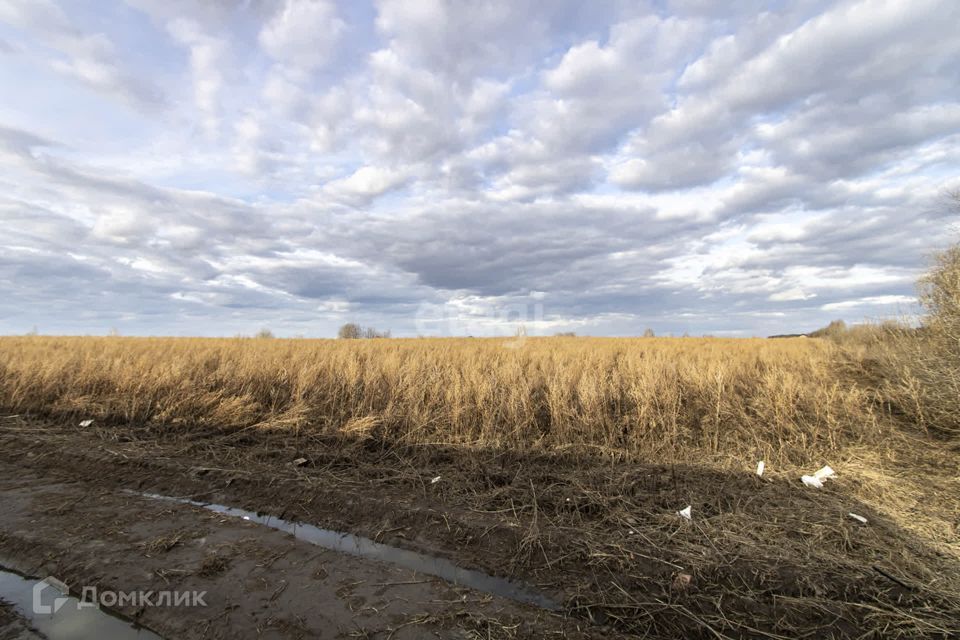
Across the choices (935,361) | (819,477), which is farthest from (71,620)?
(935,361)

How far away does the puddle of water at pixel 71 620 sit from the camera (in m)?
2.69

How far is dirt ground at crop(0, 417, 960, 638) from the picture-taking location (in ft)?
9.02

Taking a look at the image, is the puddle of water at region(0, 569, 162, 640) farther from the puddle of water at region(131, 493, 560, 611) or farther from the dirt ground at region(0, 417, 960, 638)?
the puddle of water at region(131, 493, 560, 611)

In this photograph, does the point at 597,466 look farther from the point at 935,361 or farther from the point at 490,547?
the point at 935,361

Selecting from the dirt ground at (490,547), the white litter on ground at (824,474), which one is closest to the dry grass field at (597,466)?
the dirt ground at (490,547)

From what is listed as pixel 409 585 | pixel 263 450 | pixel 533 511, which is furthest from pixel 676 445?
pixel 263 450

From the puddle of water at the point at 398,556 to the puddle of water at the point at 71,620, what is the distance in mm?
1267

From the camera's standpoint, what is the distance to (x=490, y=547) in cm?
369

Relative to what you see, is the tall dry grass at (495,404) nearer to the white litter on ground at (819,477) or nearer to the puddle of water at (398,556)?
the white litter on ground at (819,477)

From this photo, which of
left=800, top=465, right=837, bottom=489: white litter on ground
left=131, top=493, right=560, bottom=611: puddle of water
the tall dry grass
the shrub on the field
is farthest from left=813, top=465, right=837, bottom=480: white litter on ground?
left=131, top=493, right=560, bottom=611: puddle of water

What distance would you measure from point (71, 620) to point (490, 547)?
2.87 meters

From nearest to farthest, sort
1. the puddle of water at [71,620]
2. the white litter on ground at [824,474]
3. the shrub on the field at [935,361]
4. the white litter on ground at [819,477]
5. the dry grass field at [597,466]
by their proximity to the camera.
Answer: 1. the puddle of water at [71,620]
2. the dry grass field at [597,466]
3. the white litter on ground at [819,477]
4. the white litter on ground at [824,474]
5. the shrub on the field at [935,361]

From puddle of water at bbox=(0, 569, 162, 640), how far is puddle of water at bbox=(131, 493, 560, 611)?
4.16 ft

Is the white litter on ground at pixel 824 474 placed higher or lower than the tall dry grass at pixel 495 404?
lower
